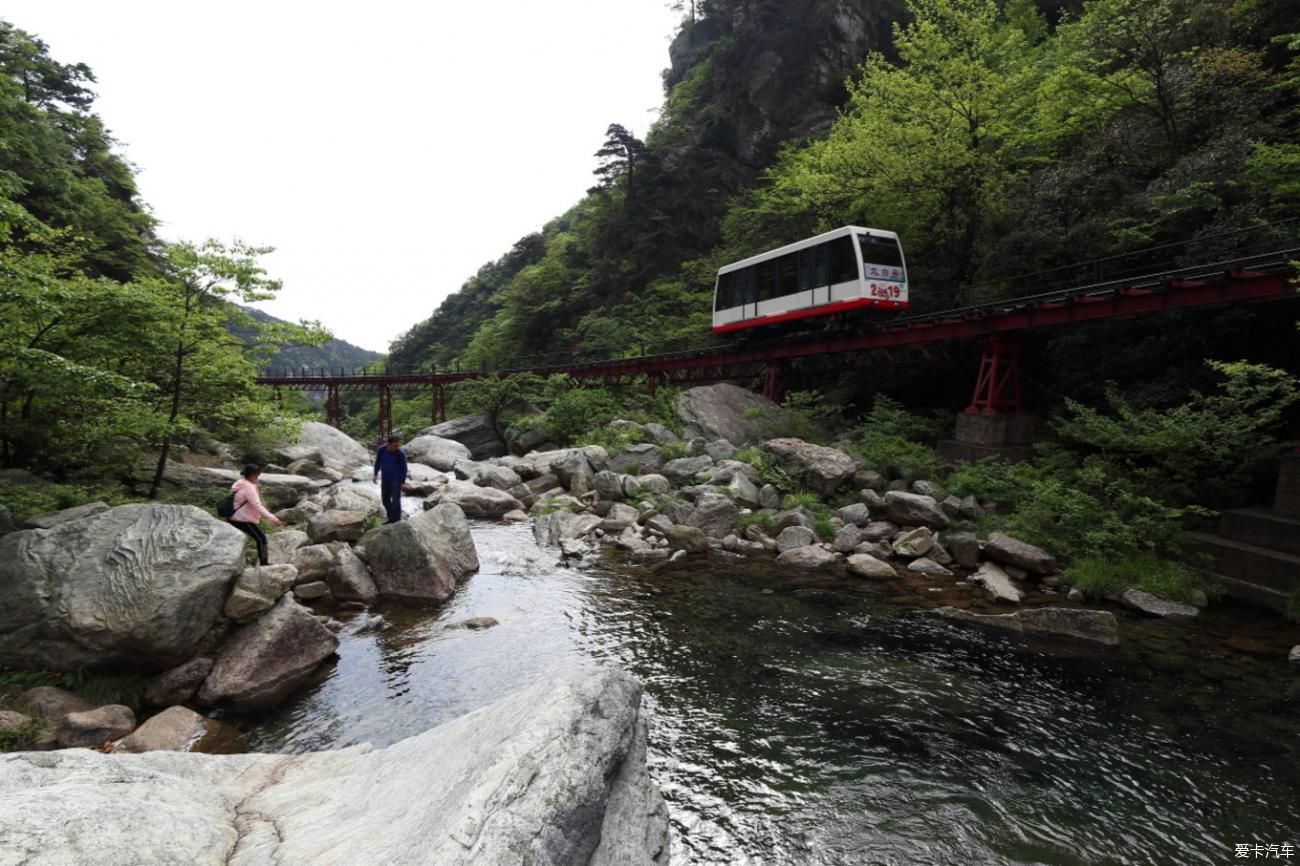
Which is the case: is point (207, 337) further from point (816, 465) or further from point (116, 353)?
point (816, 465)

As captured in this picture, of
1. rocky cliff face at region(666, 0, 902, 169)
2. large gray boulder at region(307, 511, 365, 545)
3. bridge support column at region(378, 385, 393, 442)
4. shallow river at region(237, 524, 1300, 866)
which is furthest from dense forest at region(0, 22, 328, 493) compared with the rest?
rocky cliff face at region(666, 0, 902, 169)

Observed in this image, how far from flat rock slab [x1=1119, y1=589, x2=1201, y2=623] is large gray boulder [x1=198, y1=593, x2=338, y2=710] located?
1254 cm

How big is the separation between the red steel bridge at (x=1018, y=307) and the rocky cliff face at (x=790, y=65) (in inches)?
1017

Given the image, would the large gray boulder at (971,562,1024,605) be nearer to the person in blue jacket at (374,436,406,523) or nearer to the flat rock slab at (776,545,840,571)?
the flat rock slab at (776,545,840,571)

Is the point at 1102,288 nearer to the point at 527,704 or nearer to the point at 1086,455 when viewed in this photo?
the point at 1086,455

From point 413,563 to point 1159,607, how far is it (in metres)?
12.5

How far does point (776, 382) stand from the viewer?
78.9 feet

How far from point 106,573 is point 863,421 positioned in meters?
21.3

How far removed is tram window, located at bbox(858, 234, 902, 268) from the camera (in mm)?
19078

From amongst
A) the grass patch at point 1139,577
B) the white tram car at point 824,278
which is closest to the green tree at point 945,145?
the white tram car at point 824,278

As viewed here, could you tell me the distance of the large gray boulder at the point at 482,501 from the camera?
16.9 metres

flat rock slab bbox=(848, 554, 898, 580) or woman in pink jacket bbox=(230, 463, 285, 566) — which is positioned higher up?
woman in pink jacket bbox=(230, 463, 285, 566)

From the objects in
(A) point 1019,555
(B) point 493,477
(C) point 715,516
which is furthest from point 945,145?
(B) point 493,477

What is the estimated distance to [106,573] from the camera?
6.47 meters
